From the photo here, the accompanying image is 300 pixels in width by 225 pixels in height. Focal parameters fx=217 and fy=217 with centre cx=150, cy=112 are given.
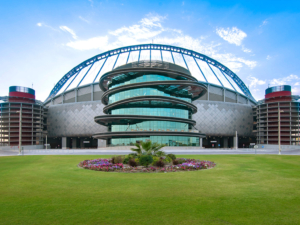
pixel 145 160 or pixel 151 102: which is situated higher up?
pixel 151 102

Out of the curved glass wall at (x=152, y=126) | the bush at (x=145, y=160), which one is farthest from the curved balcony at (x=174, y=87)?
the bush at (x=145, y=160)

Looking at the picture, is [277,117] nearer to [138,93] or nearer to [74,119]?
[138,93]

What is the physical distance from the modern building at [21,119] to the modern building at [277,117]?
8654 centimetres

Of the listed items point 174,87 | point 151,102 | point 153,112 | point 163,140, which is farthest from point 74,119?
point 174,87

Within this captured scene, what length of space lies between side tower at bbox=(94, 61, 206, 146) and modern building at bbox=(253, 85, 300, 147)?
98.7 feet

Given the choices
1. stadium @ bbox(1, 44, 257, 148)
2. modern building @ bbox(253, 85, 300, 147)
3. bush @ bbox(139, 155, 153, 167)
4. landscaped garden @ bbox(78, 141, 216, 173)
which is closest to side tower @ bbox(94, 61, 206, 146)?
stadium @ bbox(1, 44, 257, 148)

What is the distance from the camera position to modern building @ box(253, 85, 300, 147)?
76.2 meters

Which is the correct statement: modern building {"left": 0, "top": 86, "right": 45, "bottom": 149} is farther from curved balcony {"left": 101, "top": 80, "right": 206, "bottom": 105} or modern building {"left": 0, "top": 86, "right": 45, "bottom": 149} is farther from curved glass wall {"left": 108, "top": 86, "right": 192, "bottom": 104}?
curved glass wall {"left": 108, "top": 86, "right": 192, "bottom": 104}

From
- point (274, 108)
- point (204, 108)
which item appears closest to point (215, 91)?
point (204, 108)

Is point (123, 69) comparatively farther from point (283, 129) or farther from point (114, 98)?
point (283, 129)

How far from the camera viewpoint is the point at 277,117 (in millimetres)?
79188

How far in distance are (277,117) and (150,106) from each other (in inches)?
1909

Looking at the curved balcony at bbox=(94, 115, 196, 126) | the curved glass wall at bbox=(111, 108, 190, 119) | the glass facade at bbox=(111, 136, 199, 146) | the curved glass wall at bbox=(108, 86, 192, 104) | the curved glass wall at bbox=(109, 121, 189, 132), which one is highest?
the curved glass wall at bbox=(108, 86, 192, 104)

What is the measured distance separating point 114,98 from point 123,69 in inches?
427
